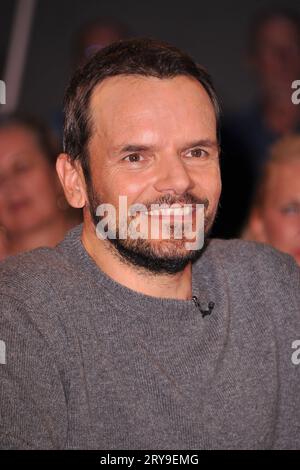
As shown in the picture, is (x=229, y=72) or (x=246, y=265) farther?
(x=229, y=72)

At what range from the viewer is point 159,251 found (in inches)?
54.1

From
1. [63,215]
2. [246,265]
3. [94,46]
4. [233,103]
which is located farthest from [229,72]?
[246,265]

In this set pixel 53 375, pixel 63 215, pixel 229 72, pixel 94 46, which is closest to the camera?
pixel 53 375

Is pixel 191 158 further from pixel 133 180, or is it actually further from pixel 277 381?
pixel 277 381

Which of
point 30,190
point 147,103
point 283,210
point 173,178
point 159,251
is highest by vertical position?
point 147,103

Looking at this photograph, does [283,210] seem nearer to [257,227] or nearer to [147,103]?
[257,227]

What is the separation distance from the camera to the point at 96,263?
1.46 meters

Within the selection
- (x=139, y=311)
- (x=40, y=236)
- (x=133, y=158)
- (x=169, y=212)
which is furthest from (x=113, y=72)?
(x=40, y=236)

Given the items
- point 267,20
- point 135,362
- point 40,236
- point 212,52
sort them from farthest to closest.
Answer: point 212,52, point 267,20, point 40,236, point 135,362

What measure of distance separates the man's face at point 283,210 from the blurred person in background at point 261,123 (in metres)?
0.78

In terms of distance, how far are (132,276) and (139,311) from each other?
0.26ft

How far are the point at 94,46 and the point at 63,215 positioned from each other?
93 centimetres

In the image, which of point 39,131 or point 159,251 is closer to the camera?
point 159,251

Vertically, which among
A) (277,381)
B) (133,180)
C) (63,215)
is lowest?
(63,215)
